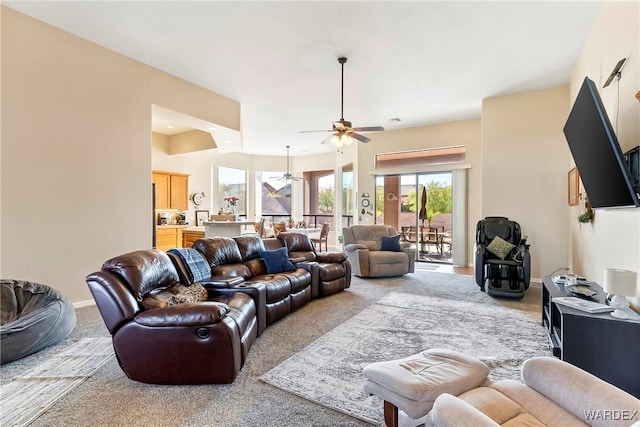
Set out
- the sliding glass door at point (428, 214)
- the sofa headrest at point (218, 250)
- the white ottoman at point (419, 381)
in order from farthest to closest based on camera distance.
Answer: the sliding glass door at point (428, 214) → the sofa headrest at point (218, 250) → the white ottoman at point (419, 381)

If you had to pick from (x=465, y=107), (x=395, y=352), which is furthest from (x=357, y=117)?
(x=395, y=352)

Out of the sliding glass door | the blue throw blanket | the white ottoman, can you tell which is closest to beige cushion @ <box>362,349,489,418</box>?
the white ottoman

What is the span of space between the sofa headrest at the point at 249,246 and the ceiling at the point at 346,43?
246 centimetres

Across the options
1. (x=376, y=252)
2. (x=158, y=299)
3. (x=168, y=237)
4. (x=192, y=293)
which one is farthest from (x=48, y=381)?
(x=168, y=237)

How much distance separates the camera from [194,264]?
336 cm

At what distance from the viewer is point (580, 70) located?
424 cm

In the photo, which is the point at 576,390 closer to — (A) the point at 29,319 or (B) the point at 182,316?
(B) the point at 182,316

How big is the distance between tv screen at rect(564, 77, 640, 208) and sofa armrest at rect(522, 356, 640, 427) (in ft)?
4.75

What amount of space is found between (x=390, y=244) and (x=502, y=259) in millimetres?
1993

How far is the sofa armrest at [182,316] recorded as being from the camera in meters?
2.21

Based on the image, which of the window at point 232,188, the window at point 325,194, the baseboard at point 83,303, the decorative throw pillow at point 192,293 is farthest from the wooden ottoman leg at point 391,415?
the window at point 325,194

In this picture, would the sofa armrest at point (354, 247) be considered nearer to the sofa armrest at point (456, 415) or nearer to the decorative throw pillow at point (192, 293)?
the decorative throw pillow at point (192, 293)

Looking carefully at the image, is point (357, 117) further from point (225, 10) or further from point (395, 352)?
point (395, 352)

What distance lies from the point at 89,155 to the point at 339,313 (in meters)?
3.78
